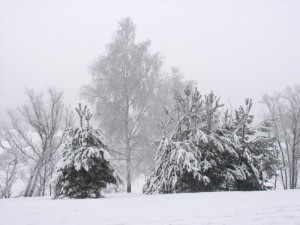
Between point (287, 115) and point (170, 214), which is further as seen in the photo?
point (287, 115)

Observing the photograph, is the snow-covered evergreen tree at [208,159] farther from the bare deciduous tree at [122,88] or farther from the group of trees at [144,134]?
the bare deciduous tree at [122,88]

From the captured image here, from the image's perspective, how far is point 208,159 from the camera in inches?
375

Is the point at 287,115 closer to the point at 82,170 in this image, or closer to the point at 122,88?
the point at 122,88

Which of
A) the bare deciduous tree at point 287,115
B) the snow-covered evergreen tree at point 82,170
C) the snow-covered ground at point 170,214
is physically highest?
the bare deciduous tree at point 287,115

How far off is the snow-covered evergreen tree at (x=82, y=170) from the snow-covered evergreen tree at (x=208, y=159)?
2.00 m

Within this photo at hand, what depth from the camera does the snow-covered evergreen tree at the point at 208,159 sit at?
9203 millimetres

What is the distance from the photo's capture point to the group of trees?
8.93 metres

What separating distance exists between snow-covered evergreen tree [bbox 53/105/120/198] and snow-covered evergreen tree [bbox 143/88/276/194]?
2001mm

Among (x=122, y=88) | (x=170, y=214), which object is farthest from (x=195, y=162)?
(x=122, y=88)

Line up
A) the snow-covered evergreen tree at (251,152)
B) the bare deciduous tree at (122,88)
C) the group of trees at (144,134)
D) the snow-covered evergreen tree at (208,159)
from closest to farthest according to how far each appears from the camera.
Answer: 1. the group of trees at (144,134)
2. the snow-covered evergreen tree at (208,159)
3. the snow-covered evergreen tree at (251,152)
4. the bare deciduous tree at (122,88)

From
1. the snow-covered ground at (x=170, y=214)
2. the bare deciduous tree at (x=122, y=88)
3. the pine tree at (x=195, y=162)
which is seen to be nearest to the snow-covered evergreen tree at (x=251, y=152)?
the pine tree at (x=195, y=162)

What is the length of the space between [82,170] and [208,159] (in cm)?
446

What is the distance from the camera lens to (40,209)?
5.84 metres

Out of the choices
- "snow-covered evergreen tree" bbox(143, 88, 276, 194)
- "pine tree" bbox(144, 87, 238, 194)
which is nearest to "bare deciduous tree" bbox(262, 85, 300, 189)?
"snow-covered evergreen tree" bbox(143, 88, 276, 194)
